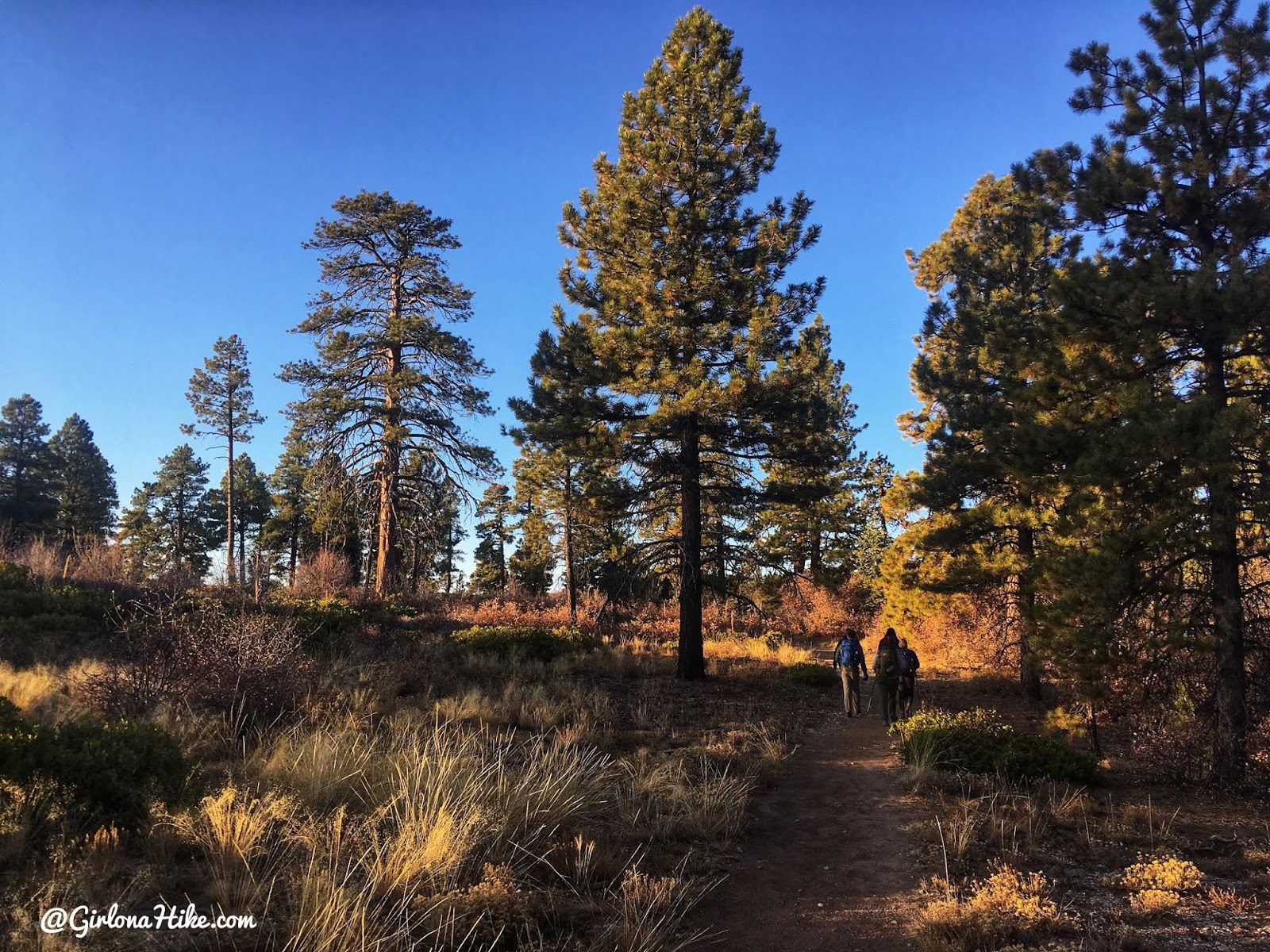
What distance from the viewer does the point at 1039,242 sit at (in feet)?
56.9

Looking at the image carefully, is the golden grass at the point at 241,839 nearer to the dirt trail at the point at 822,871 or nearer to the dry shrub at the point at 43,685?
the dirt trail at the point at 822,871

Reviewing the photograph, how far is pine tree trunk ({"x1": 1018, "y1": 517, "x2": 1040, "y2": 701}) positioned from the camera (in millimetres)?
12031

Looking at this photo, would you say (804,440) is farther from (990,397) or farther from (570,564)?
(570,564)

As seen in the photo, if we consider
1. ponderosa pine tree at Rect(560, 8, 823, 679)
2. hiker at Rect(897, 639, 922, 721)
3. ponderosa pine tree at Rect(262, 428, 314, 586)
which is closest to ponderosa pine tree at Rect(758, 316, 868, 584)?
ponderosa pine tree at Rect(560, 8, 823, 679)

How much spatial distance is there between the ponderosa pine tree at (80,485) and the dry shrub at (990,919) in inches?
2220

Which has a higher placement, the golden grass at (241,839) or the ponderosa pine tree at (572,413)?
the ponderosa pine tree at (572,413)

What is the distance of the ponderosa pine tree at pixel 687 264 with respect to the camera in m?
15.5

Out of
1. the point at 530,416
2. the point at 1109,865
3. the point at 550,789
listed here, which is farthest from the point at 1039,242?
the point at 550,789

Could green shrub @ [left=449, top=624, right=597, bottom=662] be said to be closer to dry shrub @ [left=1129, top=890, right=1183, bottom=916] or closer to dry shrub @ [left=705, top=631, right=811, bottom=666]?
dry shrub @ [left=705, top=631, right=811, bottom=666]

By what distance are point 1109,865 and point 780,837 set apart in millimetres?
2877

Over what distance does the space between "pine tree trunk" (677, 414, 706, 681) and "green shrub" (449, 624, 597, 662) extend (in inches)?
126

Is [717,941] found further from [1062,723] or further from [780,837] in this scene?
[1062,723]

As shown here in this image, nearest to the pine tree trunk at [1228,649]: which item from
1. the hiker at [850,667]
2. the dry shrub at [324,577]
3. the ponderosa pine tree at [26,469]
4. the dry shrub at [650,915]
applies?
the hiker at [850,667]

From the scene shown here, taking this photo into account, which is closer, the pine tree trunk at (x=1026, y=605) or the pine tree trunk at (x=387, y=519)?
the pine tree trunk at (x=1026, y=605)
